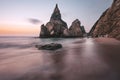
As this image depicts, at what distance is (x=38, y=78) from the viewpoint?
778cm

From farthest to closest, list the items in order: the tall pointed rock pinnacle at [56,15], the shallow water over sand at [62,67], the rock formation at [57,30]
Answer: the tall pointed rock pinnacle at [56,15]
the rock formation at [57,30]
the shallow water over sand at [62,67]

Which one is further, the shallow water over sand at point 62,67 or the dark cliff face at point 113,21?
the dark cliff face at point 113,21

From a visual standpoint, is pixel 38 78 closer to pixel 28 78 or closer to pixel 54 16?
pixel 28 78

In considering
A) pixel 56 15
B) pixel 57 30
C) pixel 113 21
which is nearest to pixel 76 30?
pixel 57 30

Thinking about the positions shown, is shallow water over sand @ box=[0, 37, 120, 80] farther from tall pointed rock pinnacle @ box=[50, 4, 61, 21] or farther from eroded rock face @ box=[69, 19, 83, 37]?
tall pointed rock pinnacle @ box=[50, 4, 61, 21]

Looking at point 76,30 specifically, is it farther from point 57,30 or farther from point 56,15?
point 56,15

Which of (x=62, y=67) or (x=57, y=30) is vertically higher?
(x=57, y=30)

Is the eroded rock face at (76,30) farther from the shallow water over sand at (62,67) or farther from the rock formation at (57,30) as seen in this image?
the shallow water over sand at (62,67)

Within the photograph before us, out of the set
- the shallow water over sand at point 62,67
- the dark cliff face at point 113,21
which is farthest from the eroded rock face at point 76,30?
the shallow water over sand at point 62,67

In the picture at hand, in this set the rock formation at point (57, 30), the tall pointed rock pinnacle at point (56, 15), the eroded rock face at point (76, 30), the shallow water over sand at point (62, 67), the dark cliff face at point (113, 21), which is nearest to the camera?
the shallow water over sand at point (62, 67)

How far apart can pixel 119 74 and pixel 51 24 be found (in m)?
141

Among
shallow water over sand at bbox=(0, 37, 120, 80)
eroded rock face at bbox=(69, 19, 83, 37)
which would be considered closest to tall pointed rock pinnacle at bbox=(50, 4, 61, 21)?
eroded rock face at bbox=(69, 19, 83, 37)

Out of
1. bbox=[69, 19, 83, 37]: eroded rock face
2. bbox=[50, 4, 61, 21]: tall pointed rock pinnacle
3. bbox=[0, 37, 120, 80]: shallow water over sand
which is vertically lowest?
bbox=[0, 37, 120, 80]: shallow water over sand

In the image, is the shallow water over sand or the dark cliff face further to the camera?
the dark cliff face
